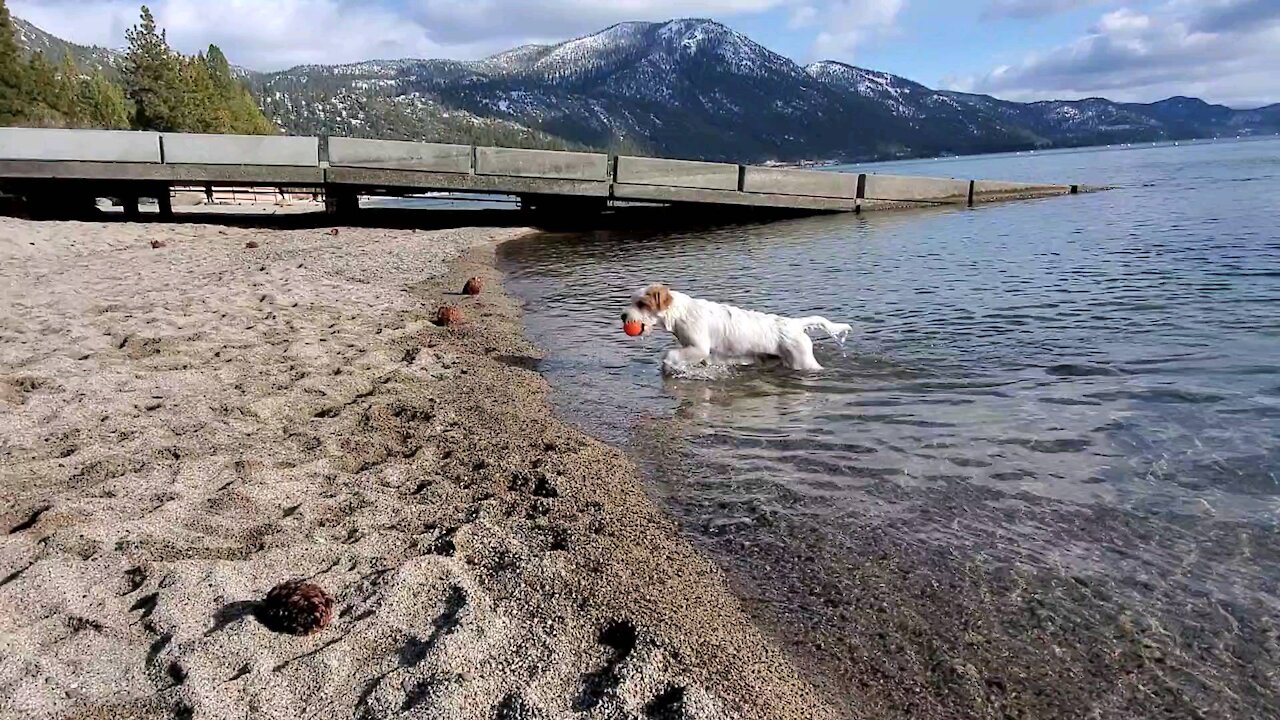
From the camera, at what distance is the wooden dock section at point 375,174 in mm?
22297

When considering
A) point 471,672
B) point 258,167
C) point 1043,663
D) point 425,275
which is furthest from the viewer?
point 258,167

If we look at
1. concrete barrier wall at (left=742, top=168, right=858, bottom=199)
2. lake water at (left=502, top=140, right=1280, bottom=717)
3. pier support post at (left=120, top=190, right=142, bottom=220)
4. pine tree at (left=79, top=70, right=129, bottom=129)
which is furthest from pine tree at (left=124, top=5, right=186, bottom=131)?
lake water at (left=502, top=140, right=1280, bottom=717)

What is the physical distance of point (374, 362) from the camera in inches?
315

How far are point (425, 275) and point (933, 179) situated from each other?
24668mm

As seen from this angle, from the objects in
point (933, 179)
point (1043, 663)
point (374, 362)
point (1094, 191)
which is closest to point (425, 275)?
point (374, 362)

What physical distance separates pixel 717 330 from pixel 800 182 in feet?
75.2

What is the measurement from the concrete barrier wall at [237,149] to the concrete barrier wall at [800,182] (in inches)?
590

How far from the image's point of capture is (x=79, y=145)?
22203 millimetres

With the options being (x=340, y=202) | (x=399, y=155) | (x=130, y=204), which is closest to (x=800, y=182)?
(x=399, y=155)

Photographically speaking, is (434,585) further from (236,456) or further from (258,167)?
(258,167)

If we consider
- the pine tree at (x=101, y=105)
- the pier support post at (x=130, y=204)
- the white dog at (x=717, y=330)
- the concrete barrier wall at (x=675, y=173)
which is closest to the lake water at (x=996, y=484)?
the white dog at (x=717, y=330)

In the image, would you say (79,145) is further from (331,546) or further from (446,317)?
(331,546)

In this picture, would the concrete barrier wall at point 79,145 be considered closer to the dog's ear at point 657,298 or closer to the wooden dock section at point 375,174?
the wooden dock section at point 375,174

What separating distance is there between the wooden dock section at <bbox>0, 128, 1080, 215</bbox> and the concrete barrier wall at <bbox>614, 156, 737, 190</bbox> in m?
0.04
